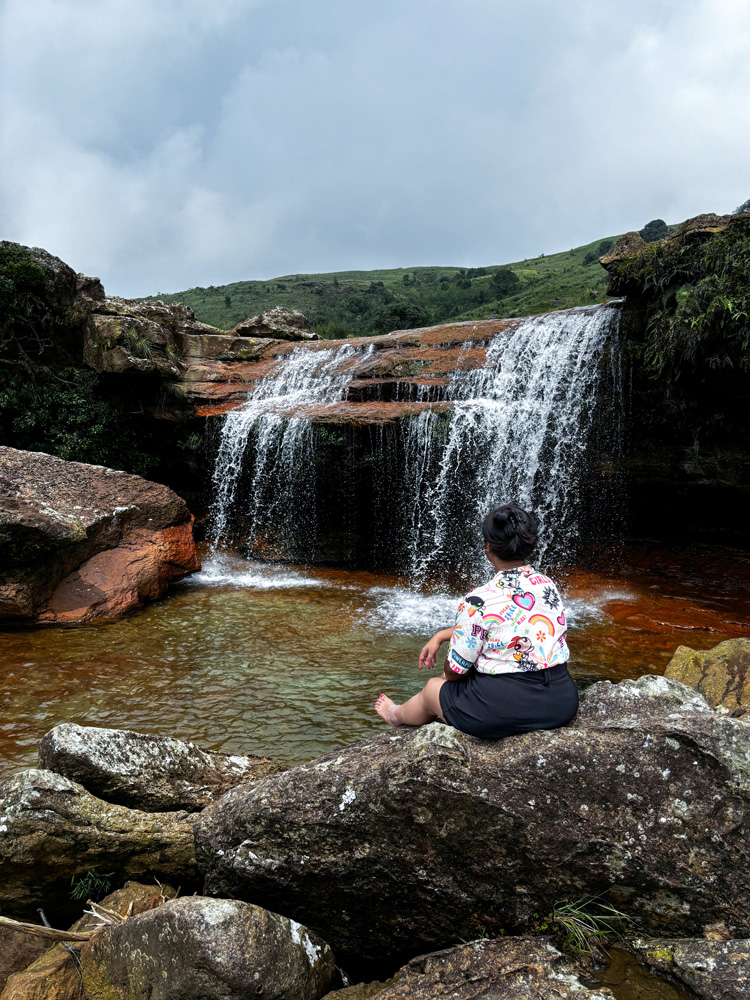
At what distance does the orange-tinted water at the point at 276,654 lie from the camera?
5480mm

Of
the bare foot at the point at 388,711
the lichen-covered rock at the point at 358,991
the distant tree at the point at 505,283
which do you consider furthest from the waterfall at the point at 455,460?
the distant tree at the point at 505,283

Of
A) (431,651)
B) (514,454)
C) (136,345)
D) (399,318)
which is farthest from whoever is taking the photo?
(399,318)

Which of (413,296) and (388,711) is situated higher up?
(413,296)

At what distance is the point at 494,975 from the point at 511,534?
1.78m

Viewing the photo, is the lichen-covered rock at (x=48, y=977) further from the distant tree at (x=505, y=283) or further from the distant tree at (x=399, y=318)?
the distant tree at (x=505, y=283)

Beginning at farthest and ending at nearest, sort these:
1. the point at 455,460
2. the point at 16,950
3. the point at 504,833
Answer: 1. the point at 455,460
2. the point at 16,950
3. the point at 504,833

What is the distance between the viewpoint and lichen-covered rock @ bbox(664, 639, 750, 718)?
503cm

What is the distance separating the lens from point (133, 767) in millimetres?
3416

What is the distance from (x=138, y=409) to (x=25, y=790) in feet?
39.6

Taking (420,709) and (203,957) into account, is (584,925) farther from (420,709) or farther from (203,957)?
(203,957)

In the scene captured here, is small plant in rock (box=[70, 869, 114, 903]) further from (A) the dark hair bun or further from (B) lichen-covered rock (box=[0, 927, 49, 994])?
(A) the dark hair bun

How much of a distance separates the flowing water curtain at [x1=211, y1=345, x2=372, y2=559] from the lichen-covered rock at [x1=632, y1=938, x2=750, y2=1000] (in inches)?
404

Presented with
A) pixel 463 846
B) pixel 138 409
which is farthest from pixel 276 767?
pixel 138 409

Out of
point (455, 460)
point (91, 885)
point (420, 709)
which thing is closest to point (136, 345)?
point (455, 460)
